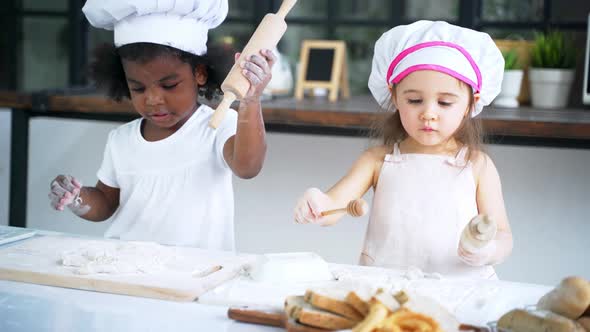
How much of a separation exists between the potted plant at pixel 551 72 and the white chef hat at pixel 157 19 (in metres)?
1.64

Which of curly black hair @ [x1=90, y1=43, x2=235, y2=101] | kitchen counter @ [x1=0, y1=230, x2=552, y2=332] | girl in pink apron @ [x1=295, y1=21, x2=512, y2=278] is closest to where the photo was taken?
kitchen counter @ [x1=0, y1=230, x2=552, y2=332]

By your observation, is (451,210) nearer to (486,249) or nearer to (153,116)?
(486,249)

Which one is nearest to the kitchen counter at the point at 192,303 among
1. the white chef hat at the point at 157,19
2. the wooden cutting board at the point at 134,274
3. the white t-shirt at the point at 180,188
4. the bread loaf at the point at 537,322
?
the wooden cutting board at the point at 134,274

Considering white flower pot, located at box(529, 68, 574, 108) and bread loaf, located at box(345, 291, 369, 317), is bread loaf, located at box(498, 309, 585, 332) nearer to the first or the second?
bread loaf, located at box(345, 291, 369, 317)

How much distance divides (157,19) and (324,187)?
1469 millimetres

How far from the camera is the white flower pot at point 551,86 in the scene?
3041 millimetres

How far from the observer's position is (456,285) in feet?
4.37

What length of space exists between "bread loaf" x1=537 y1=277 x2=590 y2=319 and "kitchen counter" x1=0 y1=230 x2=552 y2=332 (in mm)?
136

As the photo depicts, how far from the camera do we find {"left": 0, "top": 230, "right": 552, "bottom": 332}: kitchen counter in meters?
1.17

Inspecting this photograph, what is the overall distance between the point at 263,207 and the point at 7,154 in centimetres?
117

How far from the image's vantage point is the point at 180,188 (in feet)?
6.34

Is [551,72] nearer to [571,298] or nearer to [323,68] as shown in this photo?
[323,68]

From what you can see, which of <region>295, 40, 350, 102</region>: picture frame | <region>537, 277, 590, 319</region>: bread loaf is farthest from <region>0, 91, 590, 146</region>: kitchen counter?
<region>537, 277, 590, 319</region>: bread loaf

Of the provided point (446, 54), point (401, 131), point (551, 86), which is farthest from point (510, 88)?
point (446, 54)
